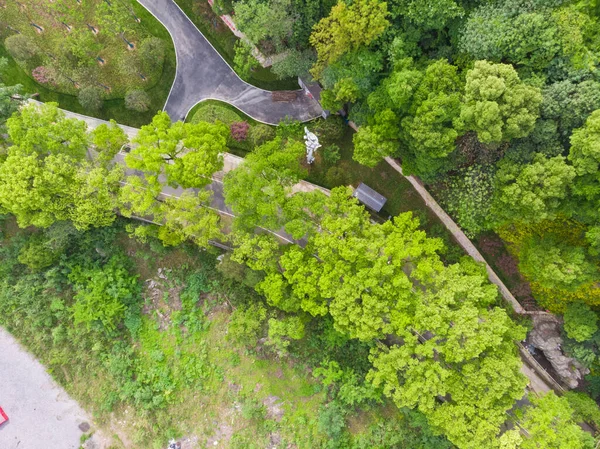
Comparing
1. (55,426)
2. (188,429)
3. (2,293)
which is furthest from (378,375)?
(2,293)

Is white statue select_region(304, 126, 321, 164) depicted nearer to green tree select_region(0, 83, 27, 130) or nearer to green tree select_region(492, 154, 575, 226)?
green tree select_region(492, 154, 575, 226)

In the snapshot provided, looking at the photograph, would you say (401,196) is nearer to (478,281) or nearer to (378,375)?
(478,281)

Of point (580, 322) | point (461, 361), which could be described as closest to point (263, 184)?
point (461, 361)

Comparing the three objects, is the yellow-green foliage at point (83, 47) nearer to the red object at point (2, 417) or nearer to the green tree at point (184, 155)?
the green tree at point (184, 155)

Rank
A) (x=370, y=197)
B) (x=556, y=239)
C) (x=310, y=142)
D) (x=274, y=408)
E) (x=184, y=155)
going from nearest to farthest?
(x=556, y=239)
(x=184, y=155)
(x=310, y=142)
(x=370, y=197)
(x=274, y=408)

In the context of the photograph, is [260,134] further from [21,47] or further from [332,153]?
[21,47]

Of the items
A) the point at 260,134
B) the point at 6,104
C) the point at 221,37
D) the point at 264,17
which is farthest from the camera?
the point at 221,37
